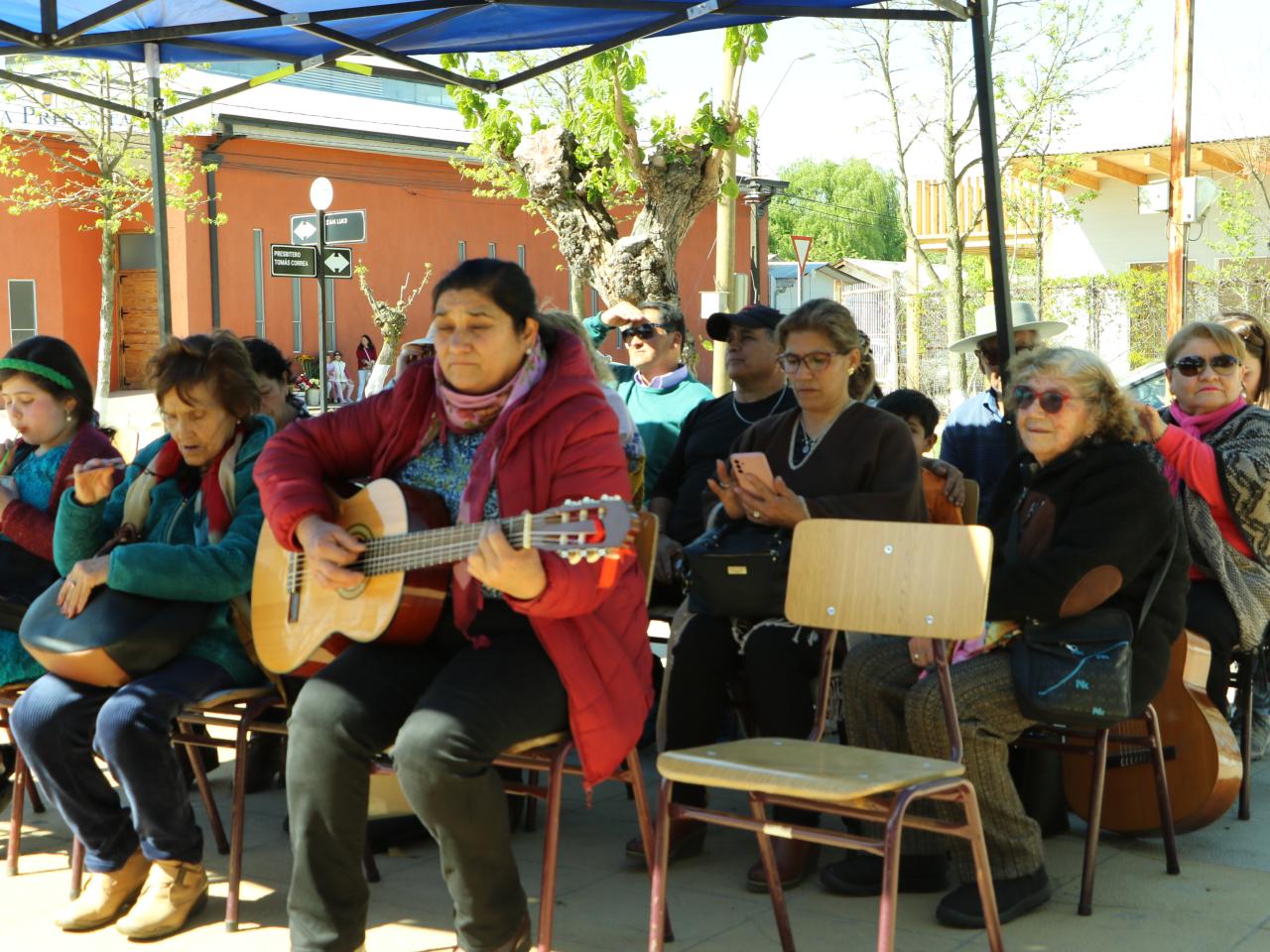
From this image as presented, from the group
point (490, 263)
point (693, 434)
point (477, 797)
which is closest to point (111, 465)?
point (490, 263)

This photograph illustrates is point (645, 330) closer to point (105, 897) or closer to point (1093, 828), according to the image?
point (1093, 828)

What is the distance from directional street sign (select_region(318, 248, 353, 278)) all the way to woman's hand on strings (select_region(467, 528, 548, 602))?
1024 centimetres

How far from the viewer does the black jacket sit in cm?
358

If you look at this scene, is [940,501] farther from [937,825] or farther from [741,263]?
[741,263]


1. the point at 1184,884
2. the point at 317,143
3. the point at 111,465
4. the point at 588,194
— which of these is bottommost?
the point at 1184,884

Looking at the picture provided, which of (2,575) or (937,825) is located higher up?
(2,575)

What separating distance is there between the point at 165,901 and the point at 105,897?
0.65 ft

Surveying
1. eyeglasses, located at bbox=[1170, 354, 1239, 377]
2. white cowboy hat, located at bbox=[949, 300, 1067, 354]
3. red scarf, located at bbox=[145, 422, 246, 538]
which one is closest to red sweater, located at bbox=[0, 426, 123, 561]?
red scarf, located at bbox=[145, 422, 246, 538]

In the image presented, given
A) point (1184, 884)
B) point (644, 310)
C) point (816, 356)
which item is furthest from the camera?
point (644, 310)

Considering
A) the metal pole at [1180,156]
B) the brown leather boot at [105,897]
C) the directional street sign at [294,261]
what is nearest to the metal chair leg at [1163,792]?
the brown leather boot at [105,897]

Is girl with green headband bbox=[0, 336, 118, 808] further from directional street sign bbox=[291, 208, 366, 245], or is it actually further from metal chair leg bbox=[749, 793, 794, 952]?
directional street sign bbox=[291, 208, 366, 245]

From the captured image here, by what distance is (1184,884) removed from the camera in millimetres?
3898

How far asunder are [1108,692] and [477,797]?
159cm

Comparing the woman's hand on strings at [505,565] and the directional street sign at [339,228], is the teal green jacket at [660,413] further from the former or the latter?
the directional street sign at [339,228]
